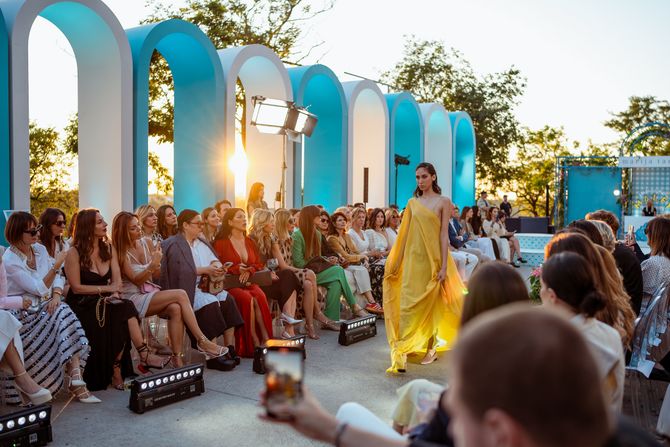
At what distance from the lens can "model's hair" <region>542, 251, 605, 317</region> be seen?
2.55 meters

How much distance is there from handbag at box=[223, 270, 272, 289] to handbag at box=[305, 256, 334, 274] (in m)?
0.96

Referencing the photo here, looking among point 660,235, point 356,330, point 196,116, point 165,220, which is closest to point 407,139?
point 196,116

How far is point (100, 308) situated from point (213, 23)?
16.6 m

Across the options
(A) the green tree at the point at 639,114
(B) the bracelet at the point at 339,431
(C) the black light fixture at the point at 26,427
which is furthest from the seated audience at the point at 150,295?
(A) the green tree at the point at 639,114

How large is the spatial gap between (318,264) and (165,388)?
3.29 meters

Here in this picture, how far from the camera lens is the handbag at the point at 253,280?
6504 millimetres

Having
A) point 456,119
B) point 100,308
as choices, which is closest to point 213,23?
point 456,119

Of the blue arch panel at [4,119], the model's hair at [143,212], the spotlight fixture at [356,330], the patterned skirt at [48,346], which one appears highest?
the blue arch panel at [4,119]

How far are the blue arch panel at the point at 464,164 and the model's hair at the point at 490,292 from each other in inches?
666

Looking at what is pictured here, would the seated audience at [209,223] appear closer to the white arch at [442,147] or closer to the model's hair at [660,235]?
the model's hair at [660,235]

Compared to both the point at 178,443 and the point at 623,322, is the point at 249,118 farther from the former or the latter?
the point at 623,322

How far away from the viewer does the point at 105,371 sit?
16.7ft

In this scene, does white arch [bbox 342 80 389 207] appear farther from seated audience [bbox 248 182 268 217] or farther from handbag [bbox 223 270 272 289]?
handbag [bbox 223 270 272 289]

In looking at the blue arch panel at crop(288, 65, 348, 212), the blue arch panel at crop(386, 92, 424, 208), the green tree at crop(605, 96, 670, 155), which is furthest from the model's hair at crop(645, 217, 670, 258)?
the green tree at crop(605, 96, 670, 155)
